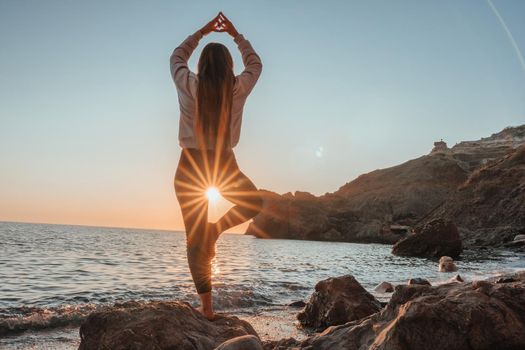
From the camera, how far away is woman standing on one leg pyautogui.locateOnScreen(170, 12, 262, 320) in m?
3.52

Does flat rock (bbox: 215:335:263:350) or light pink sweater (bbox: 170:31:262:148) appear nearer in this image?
flat rock (bbox: 215:335:263:350)

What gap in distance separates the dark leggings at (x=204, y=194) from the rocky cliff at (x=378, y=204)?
82266 millimetres

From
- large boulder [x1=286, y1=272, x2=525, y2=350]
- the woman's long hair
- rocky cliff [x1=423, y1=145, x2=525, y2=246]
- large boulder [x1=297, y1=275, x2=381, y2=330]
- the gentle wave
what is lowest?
the gentle wave

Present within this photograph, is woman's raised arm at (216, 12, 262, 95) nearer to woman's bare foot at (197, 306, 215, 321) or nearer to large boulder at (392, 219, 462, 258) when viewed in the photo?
woman's bare foot at (197, 306, 215, 321)

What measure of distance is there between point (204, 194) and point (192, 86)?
1.01m

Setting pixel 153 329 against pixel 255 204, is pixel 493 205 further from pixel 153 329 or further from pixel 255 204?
pixel 153 329

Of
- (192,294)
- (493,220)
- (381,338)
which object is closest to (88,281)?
(192,294)

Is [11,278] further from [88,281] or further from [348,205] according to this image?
[348,205]

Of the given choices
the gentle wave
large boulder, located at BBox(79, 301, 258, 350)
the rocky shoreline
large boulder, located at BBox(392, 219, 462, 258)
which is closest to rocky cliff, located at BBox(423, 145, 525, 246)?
large boulder, located at BBox(392, 219, 462, 258)

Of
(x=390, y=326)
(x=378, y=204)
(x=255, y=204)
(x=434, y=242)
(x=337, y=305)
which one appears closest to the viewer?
(x=390, y=326)

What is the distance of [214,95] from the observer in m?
3.47


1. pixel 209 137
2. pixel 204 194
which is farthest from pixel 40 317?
pixel 209 137

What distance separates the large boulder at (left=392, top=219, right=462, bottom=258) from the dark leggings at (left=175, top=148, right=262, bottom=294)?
3219cm

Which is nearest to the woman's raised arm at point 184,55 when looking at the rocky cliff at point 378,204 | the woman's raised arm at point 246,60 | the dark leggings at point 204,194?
the woman's raised arm at point 246,60
